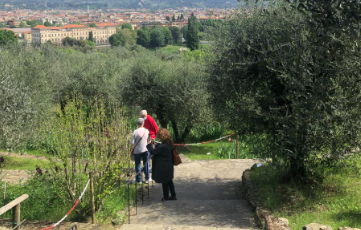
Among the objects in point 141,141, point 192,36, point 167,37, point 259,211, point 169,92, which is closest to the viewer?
point 259,211

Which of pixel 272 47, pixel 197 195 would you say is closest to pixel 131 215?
pixel 197 195

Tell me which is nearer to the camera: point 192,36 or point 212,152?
point 212,152

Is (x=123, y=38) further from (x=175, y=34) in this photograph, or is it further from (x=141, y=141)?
(x=141, y=141)

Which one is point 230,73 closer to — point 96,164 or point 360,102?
point 360,102

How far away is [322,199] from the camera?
7.37 metres

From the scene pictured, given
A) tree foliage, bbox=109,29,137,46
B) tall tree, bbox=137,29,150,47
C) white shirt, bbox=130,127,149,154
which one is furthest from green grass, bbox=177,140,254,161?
tree foliage, bbox=109,29,137,46

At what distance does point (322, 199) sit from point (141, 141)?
405 cm

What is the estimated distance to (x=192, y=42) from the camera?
270 ft

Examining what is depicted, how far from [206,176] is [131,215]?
374cm

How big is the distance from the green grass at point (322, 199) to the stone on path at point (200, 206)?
60 centimetres

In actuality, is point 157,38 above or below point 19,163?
above

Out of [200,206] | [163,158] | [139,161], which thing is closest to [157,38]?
[139,161]

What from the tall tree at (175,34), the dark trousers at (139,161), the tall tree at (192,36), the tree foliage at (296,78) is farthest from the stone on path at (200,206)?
the tall tree at (175,34)

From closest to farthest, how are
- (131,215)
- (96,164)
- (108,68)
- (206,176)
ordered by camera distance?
(96,164), (131,215), (206,176), (108,68)
